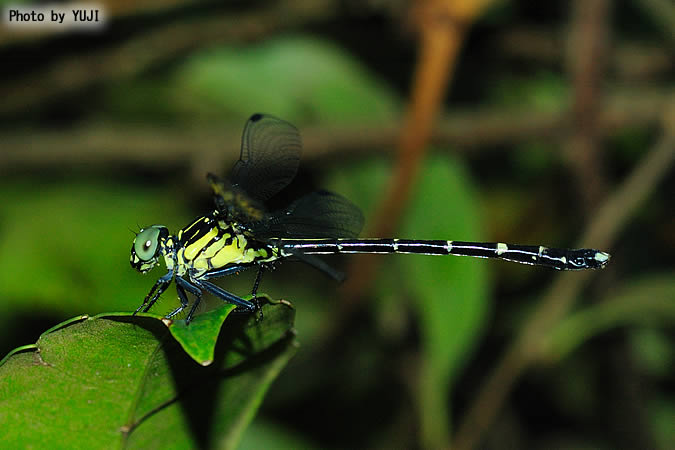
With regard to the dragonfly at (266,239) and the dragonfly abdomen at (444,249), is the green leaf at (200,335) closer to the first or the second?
the dragonfly at (266,239)

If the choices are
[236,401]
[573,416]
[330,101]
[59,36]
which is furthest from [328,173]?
[236,401]

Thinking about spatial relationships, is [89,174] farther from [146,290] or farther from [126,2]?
[146,290]

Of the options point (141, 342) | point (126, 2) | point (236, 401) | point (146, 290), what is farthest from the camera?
point (126, 2)

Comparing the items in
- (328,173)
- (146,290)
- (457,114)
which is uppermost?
(457,114)

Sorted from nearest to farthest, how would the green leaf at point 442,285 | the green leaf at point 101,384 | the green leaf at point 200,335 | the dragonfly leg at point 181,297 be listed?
the green leaf at point 200,335
the green leaf at point 101,384
the dragonfly leg at point 181,297
the green leaf at point 442,285

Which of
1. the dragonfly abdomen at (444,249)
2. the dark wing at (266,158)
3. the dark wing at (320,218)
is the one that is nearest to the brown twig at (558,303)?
the dragonfly abdomen at (444,249)

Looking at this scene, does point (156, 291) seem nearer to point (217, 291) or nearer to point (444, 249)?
point (217, 291)
